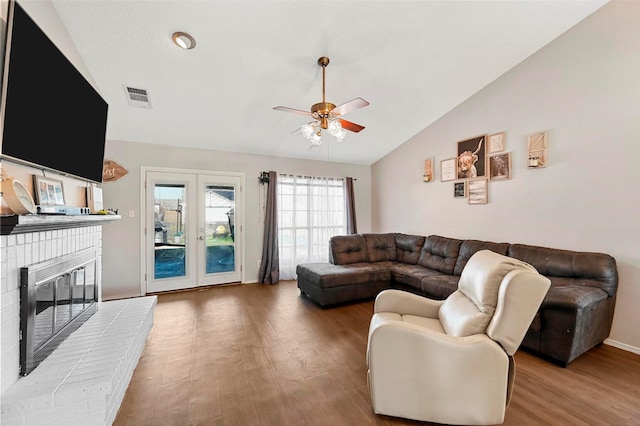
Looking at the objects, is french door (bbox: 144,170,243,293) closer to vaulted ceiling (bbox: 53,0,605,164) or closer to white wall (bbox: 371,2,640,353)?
vaulted ceiling (bbox: 53,0,605,164)

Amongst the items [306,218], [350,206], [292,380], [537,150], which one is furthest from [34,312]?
[537,150]

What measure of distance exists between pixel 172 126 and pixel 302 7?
2.52 meters

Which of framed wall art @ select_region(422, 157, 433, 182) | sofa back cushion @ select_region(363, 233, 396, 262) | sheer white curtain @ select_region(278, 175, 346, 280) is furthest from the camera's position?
sheer white curtain @ select_region(278, 175, 346, 280)

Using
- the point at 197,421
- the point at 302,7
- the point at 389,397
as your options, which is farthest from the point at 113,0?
the point at 389,397

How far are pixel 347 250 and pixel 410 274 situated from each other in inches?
42.0

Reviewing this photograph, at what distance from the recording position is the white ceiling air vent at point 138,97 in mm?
2955

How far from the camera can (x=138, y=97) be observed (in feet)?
10.1

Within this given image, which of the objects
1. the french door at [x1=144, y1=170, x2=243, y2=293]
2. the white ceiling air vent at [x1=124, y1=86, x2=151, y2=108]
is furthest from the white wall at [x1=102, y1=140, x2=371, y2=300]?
the white ceiling air vent at [x1=124, y1=86, x2=151, y2=108]

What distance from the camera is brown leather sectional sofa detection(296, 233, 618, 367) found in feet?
7.35

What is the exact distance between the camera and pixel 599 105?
2.64m

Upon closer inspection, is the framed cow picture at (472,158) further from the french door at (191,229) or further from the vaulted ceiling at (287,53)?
the french door at (191,229)

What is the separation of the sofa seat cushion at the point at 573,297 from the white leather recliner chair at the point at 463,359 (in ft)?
3.32

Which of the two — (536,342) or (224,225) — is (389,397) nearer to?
(536,342)

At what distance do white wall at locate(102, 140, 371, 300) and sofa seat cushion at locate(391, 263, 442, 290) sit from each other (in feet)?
7.97
